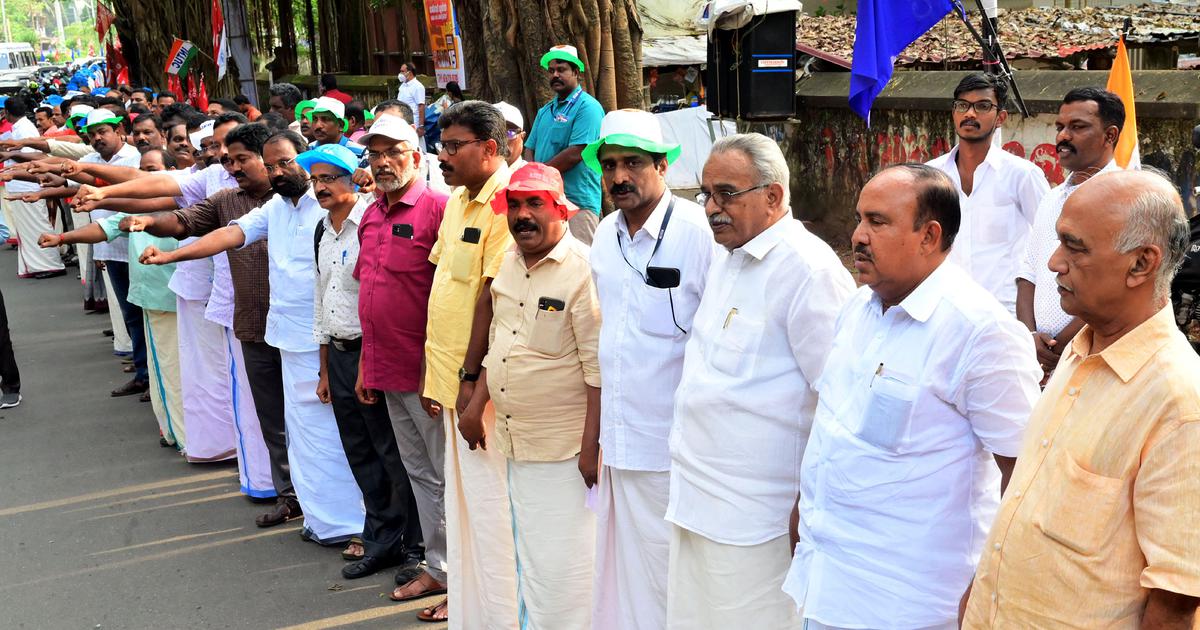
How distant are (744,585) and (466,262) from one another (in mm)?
1875

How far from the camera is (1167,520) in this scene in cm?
204

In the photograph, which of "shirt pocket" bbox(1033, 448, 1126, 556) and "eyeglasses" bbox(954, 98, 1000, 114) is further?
"eyeglasses" bbox(954, 98, 1000, 114)

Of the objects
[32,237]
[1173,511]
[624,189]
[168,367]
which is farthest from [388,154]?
[32,237]

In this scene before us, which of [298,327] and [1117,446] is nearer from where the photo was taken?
[1117,446]

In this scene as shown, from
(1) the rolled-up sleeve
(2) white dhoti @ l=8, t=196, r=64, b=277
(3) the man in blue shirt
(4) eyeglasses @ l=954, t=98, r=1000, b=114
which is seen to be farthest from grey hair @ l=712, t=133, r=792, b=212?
(2) white dhoti @ l=8, t=196, r=64, b=277

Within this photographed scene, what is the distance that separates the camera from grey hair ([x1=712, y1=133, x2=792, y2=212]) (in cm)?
315

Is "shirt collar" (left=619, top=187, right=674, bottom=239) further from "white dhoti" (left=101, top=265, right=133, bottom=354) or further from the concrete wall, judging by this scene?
"white dhoti" (left=101, top=265, right=133, bottom=354)

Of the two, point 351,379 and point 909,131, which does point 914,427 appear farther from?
point 909,131

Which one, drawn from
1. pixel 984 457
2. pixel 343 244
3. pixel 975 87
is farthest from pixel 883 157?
pixel 984 457

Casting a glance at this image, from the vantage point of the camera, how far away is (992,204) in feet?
15.3

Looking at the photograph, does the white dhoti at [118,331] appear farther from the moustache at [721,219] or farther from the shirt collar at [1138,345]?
the shirt collar at [1138,345]

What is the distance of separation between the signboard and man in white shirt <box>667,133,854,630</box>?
8.46 metres

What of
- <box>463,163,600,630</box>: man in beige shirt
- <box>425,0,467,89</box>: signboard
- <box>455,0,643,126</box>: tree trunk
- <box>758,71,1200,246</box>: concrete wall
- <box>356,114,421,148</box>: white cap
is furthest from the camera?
<box>425,0,467,89</box>: signboard

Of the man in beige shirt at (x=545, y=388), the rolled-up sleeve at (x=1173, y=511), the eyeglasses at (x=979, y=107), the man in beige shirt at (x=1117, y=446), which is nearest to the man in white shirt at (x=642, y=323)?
the man in beige shirt at (x=545, y=388)
